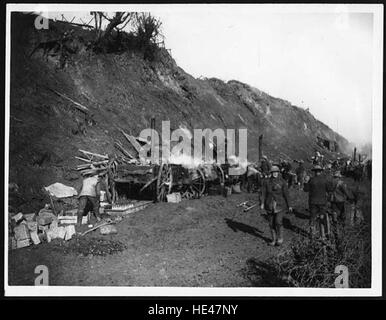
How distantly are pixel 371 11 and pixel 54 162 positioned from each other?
252 inches

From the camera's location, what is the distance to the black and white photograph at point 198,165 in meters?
6.84

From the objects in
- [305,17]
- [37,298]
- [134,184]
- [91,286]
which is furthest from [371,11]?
[37,298]

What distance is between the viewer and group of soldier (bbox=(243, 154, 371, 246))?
7.00 m

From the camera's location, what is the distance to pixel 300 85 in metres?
7.37

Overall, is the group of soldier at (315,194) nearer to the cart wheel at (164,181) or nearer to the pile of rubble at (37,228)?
the cart wheel at (164,181)

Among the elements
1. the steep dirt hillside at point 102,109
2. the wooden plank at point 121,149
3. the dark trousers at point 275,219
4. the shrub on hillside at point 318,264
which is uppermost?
the steep dirt hillside at point 102,109

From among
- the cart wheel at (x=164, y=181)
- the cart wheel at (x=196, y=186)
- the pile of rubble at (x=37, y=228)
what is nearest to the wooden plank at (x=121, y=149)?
the cart wheel at (x=164, y=181)

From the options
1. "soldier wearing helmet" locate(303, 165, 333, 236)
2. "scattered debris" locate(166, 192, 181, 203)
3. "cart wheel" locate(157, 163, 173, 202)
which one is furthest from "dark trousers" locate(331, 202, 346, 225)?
"cart wheel" locate(157, 163, 173, 202)

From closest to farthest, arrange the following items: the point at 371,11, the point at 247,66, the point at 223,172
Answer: the point at 371,11 < the point at 247,66 < the point at 223,172

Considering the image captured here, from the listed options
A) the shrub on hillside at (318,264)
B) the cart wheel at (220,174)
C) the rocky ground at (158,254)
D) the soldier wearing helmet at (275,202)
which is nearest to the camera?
the shrub on hillside at (318,264)

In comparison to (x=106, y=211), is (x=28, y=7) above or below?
above

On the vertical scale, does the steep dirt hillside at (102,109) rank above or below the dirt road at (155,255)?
above

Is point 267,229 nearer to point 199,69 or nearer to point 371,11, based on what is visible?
point 199,69

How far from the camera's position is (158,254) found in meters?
6.91
